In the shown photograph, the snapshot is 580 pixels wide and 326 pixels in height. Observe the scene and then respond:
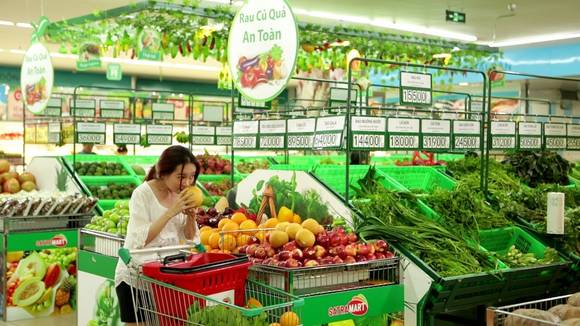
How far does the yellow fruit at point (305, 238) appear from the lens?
4.60 metres

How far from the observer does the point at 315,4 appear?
38.1ft

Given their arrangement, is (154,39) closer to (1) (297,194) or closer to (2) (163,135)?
(2) (163,135)

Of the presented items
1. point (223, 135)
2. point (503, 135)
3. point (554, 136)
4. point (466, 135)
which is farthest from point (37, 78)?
point (554, 136)

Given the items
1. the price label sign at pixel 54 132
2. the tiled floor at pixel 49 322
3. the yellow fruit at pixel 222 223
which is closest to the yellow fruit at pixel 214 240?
the yellow fruit at pixel 222 223

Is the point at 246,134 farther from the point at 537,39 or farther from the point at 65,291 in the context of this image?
the point at 537,39

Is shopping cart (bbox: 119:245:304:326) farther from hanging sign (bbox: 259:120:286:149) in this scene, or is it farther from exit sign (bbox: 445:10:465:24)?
exit sign (bbox: 445:10:465:24)

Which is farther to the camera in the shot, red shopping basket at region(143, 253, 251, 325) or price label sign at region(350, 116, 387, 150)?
price label sign at region(350, 116, 387, 150)

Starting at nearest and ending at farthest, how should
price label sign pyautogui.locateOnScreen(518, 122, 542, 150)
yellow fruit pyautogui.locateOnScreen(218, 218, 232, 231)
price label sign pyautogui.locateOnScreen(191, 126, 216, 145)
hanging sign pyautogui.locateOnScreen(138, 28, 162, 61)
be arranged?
1. yellow fruit pyautogui.locateOnScreen(218, 218, 232, 231)
2. price label sign pyautogui.locateOnScreen(518, 122, 542, 150)
3. price label sign pyautogui.locateOnScreen(191, 126, 216, 145)
4. hanging sign pyautogui.locateOnScreen(138, 28, 162, 61)

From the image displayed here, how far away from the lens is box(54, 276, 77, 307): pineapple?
7246mm

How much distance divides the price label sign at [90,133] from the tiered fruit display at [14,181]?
2.52ft

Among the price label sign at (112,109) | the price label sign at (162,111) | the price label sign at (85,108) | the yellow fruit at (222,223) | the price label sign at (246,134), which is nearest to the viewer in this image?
the yellow fruit at (222,223)

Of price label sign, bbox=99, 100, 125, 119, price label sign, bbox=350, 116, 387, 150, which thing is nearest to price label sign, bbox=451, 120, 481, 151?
price label sign, bbox=350, 116, 387, 150

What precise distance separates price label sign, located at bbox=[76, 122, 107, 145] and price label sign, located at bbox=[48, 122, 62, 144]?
0.90 m

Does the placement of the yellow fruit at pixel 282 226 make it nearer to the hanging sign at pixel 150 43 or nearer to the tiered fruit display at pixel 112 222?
the tiered fruit display at pixel 112 222
